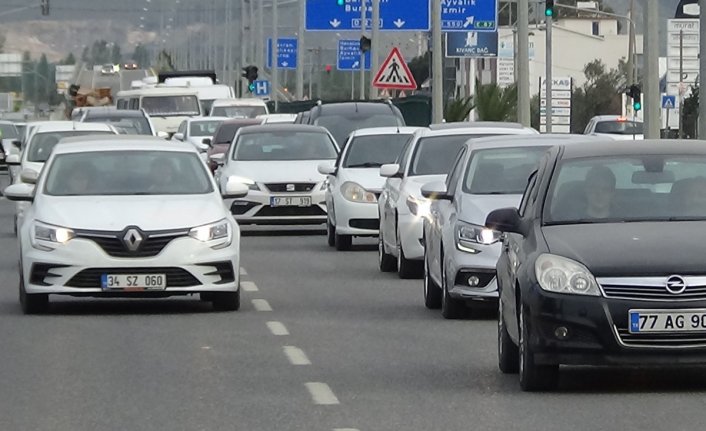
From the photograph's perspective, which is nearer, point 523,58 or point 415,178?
point 415,178

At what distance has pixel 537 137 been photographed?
63.0 ft

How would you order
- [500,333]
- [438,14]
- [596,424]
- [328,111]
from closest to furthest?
[596,424], [500,333], [328,111], [438,14]

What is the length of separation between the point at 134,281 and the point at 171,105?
150 ft

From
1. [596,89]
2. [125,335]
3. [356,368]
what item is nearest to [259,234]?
[125,335]

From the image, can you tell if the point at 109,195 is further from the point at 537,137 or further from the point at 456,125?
the point at 456,125

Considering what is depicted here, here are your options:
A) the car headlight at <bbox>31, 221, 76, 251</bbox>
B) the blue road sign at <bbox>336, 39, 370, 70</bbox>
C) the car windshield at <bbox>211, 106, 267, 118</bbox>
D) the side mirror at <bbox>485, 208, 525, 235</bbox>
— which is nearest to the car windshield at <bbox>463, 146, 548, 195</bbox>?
the car headlight at <bbox>31, 221, 76, 251</bbox>

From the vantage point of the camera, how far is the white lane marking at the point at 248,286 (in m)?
20.8

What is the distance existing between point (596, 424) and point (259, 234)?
2082 centimetres

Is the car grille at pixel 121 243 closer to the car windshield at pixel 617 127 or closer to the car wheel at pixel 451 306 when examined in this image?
the car wheel at pixel 451 306

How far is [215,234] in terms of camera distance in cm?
1811

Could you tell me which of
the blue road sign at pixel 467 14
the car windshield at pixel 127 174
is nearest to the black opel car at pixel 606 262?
the car windshield at pixel 127 174

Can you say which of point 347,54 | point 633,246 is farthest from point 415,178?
point 347,54

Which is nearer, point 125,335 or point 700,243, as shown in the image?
point 700,243

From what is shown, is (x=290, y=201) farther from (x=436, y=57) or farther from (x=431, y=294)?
(x=436, y=57)
